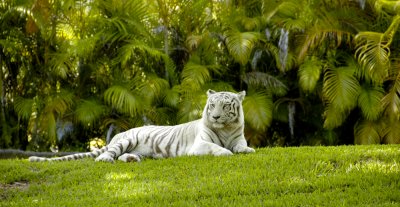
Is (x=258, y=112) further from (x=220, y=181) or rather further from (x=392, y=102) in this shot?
(x=220, y=181)

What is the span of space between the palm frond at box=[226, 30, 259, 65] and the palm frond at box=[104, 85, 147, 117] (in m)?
2.21

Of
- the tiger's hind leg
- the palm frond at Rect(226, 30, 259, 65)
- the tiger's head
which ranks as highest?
the palm frond at Rect(226, 30, 259, 65)

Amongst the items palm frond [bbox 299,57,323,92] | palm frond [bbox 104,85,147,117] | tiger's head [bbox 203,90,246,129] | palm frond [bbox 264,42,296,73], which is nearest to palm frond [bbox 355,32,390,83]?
palm frond [bbox 299,57,323,92]

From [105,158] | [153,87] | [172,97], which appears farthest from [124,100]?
[105,158]

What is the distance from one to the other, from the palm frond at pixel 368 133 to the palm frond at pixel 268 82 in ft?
5.98

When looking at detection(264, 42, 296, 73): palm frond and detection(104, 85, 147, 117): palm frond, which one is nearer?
detection(104, 85, 147, 117): palm frond

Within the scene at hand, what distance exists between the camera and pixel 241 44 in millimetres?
13156

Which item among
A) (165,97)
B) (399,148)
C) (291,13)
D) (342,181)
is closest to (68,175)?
(342,181)

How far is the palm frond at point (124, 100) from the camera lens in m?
13.0

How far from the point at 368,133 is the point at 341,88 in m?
1.13

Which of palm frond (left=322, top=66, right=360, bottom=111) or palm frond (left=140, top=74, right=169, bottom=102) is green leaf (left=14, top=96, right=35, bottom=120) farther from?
palm frond (left=322, top=66, right=360, bottom=111)

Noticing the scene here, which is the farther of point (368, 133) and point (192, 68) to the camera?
point (192, 68)

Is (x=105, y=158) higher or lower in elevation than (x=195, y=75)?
lower

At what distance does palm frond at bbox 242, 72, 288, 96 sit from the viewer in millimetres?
13633
